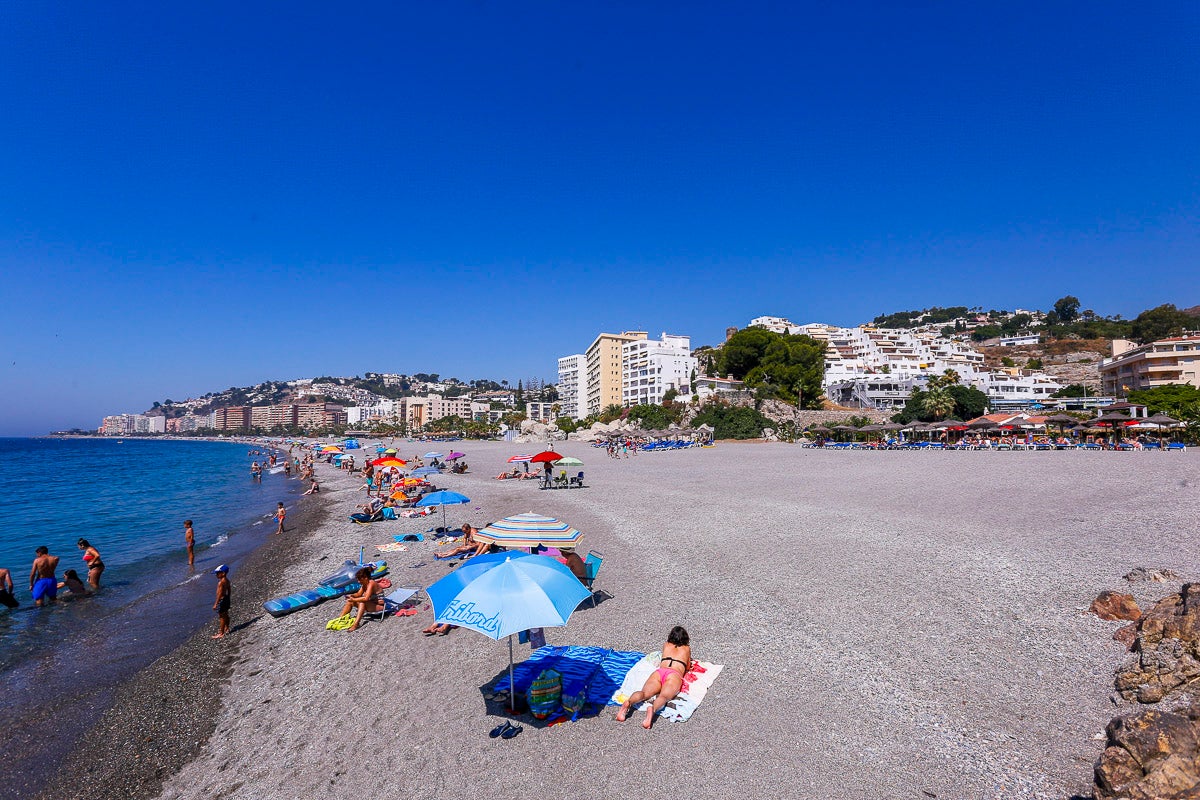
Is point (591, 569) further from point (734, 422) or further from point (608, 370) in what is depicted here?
point (608, 370)

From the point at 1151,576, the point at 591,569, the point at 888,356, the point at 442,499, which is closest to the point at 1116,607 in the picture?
the point at 1151,576

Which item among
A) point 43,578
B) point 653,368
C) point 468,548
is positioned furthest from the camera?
point 653,368

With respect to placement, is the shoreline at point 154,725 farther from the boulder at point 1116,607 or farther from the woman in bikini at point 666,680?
the boulder at point 1116,607

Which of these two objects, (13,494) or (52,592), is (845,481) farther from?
(13,494)

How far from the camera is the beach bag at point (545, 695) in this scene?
5.52 meters

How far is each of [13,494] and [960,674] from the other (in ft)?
167

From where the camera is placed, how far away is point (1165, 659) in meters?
5.43

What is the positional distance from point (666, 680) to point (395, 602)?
5.23 meters

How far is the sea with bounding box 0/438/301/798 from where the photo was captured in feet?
23.4

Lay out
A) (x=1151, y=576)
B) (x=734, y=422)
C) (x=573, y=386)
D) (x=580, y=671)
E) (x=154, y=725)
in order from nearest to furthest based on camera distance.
Result: 1. (x=580, y=671)
2. (x=154, y=725)
3. (x=1151, y=576)
4. (x=734, y=422)
5. (x=573, y=386)

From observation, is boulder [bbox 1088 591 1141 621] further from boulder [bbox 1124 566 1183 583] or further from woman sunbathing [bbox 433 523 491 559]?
woman sunbathing [bbox 433 523 491 559]

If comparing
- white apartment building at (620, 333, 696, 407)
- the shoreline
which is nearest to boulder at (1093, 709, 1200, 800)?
the shoreline

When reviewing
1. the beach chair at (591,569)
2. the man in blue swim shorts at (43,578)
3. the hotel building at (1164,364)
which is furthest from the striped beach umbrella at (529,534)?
the hotel building at (1164,364)

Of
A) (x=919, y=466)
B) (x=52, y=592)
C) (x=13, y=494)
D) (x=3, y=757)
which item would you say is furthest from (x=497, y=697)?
(x=13, y=494)
